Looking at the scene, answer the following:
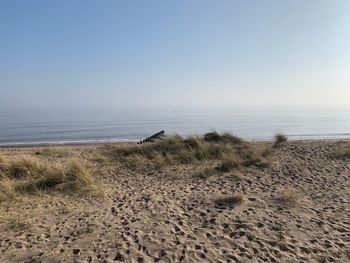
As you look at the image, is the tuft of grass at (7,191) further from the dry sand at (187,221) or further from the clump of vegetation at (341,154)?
the clump of vegetation at (341,154)

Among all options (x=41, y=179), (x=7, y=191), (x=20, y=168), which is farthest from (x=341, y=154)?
(x=7, y=191)

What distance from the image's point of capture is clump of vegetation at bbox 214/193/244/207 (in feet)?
27.8

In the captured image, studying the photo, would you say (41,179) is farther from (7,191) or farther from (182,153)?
(182,153)

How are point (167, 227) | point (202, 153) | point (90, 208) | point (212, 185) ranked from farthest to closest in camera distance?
point (202, 153) < point (212, 185) < point (90, 208) < point (167, 227)

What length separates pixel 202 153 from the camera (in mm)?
14109

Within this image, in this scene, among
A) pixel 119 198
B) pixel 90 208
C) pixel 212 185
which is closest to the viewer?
pixel 90 208

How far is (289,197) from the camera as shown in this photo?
8.81 meters

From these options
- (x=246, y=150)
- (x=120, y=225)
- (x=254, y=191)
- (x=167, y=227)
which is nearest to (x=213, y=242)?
(x=167, y=227)

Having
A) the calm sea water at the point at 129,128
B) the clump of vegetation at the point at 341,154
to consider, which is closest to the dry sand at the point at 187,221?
the clump of vegetation at the point at 341,154

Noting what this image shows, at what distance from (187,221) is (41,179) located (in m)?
4.88

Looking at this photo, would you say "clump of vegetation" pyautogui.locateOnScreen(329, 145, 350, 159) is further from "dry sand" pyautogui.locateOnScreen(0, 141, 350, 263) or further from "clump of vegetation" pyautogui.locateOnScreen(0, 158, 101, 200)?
"clump of vegetation" pyautogui.locateOnScreen(0, 158, 101, 200)

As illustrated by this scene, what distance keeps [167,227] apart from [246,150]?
8.54m

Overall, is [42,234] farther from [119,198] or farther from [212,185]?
[212,185]

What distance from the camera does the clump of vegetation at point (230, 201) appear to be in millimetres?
8461
